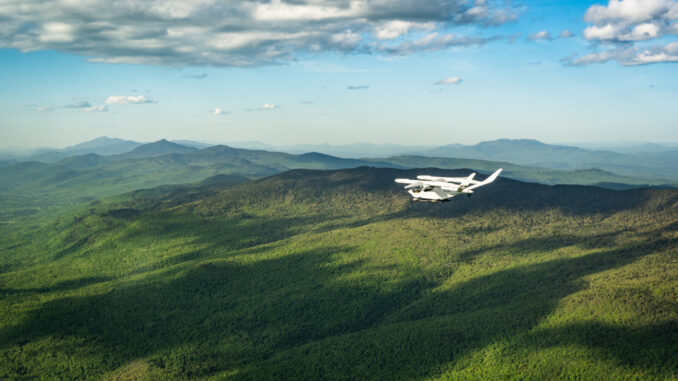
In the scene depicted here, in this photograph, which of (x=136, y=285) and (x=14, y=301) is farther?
(x=136, y=285)

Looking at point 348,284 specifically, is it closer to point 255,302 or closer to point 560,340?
point 255,302

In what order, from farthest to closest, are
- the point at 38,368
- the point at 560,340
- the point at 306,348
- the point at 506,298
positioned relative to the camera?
the point at 506,298 < the point at 306,348 < the point at 38,368 < the point at 560,340

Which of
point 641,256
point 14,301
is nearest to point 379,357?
point 641,256

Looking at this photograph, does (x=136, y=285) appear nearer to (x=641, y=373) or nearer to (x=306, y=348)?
(x=306, y=348)

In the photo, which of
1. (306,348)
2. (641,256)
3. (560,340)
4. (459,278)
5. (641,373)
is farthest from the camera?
(459,278)

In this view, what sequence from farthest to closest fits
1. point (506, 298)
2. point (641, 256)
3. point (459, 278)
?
point (459, 278) → point (641, 256) → point (506, 298)

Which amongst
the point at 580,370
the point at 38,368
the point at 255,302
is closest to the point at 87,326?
the point at 38,368

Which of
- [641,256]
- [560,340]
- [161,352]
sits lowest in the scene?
[161,352]

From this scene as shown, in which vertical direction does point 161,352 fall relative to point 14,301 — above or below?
below

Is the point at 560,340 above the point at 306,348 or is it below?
above
